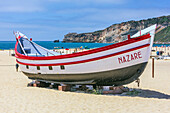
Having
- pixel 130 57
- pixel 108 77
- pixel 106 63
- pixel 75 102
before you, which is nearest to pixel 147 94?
pixel 108 77

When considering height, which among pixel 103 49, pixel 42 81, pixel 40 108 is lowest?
pixel 40 108

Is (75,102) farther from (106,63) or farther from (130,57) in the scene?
(130,57)

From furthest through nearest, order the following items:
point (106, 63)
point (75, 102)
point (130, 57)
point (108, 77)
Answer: point (108, 77) → point (106, 63) → point (130, 57) → point (75, 102)

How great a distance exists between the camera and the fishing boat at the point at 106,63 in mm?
10961

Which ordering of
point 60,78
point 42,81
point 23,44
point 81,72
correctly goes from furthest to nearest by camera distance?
1. point 23,44
2. point 42,81
3. point 60,78
4. point 81,72

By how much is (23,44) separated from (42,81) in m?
5.24

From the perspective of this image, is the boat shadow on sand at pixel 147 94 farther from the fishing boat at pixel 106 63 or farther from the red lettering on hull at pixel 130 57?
the red lettering on hull at pixel 130 57

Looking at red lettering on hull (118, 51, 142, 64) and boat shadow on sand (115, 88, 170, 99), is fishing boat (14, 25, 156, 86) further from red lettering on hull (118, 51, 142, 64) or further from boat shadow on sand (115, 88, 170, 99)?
boat shadow on sand (115, 88, 170, 99)

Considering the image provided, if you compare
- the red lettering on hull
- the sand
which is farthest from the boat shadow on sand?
the red lettering on hull

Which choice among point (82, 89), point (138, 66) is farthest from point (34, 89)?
point (138, 66)

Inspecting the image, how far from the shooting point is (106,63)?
37.0 feet

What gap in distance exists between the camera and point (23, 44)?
1839cm

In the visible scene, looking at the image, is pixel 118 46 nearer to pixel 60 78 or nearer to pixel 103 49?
pixel 103 49

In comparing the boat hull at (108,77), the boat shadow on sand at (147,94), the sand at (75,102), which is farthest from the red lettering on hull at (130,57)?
the boat shadow on sand at (147,94)
